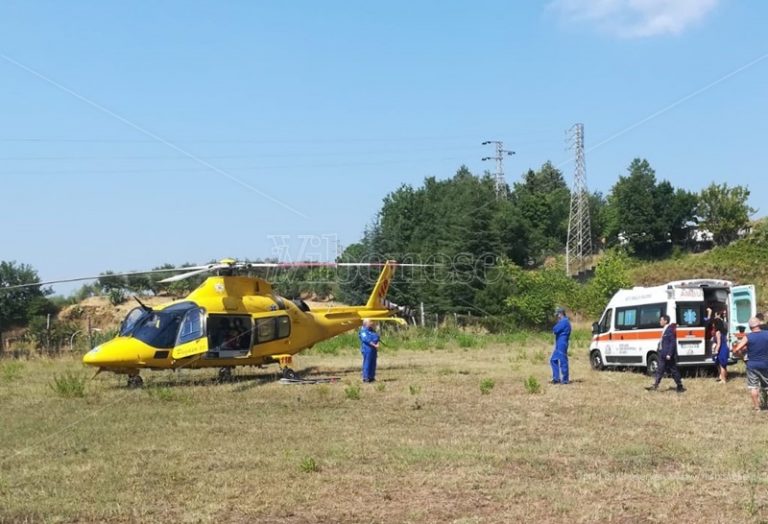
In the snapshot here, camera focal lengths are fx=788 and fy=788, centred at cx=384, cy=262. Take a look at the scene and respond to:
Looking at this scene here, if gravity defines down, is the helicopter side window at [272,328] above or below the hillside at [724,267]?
below

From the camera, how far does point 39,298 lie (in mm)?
49969

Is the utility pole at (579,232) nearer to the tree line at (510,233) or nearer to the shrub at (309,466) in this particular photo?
the tree line at (510,233)

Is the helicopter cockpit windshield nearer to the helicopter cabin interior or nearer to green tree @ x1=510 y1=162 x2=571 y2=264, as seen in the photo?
the helicopter cabin interior

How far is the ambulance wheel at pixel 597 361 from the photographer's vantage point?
2081 centimetres

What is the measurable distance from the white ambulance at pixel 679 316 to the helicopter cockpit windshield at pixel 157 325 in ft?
34.7

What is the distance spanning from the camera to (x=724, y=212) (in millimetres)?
67562

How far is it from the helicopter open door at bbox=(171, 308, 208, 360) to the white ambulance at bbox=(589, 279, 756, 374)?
10.1 meters

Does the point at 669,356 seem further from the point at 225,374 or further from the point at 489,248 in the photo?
the point at 489,248

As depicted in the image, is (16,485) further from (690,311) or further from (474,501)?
(690,311)

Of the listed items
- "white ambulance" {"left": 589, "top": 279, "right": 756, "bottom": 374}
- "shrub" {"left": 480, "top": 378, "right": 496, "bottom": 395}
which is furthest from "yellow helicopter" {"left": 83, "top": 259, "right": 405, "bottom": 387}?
"white ambulance" {"left": 589, "top": 279, "right": 756, "bottom": 374}

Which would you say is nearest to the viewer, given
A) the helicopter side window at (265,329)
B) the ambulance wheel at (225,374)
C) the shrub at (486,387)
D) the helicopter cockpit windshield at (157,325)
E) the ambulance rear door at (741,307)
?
the shrub at (486,387)

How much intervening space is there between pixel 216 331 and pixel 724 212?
5979cm

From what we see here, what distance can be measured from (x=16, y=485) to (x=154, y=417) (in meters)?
4.58

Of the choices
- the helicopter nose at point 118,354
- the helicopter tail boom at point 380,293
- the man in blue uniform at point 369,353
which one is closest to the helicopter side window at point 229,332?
the helicopter nose at point 118,354
